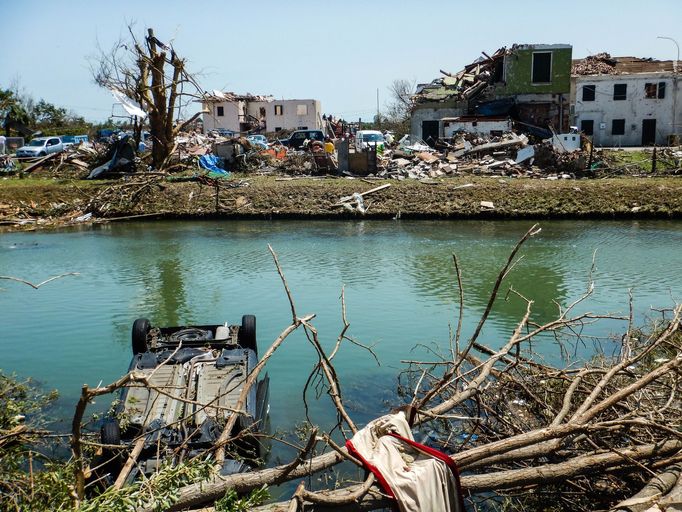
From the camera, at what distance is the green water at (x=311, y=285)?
12.3m

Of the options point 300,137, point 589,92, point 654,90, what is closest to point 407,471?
point 589,92

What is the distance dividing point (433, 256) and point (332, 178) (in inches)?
517

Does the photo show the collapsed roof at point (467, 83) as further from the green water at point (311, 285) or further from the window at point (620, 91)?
the green water at point (311, 285)

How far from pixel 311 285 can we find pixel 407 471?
13.1 metres

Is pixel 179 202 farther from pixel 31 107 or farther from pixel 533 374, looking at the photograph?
pixel 31 107

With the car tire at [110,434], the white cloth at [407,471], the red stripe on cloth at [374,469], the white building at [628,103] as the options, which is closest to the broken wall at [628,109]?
the white building at [628,103]

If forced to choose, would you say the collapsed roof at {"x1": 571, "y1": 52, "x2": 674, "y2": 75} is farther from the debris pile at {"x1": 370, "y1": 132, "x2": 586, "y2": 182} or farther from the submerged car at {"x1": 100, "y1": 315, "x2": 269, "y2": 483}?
the submerged car at {"x1": 100, "y1": 315, "x2": 269, "y2": 483}

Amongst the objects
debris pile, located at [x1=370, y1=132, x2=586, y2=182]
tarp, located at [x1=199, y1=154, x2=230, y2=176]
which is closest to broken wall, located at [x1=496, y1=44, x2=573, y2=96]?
debris pile, located at [x1=370, y1=132, x2=586, y2=182]

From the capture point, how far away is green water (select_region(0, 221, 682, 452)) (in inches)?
484

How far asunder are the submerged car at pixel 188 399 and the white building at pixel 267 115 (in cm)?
5613

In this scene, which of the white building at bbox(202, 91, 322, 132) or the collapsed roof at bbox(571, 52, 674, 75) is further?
the white building at bbox(202, 91, 322, 132)

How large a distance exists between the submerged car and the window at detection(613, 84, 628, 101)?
40.5m

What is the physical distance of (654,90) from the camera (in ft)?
144

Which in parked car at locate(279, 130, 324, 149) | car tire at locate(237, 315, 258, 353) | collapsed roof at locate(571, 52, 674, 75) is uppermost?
collapsed roof at locate(571, 52, 674, 75)
